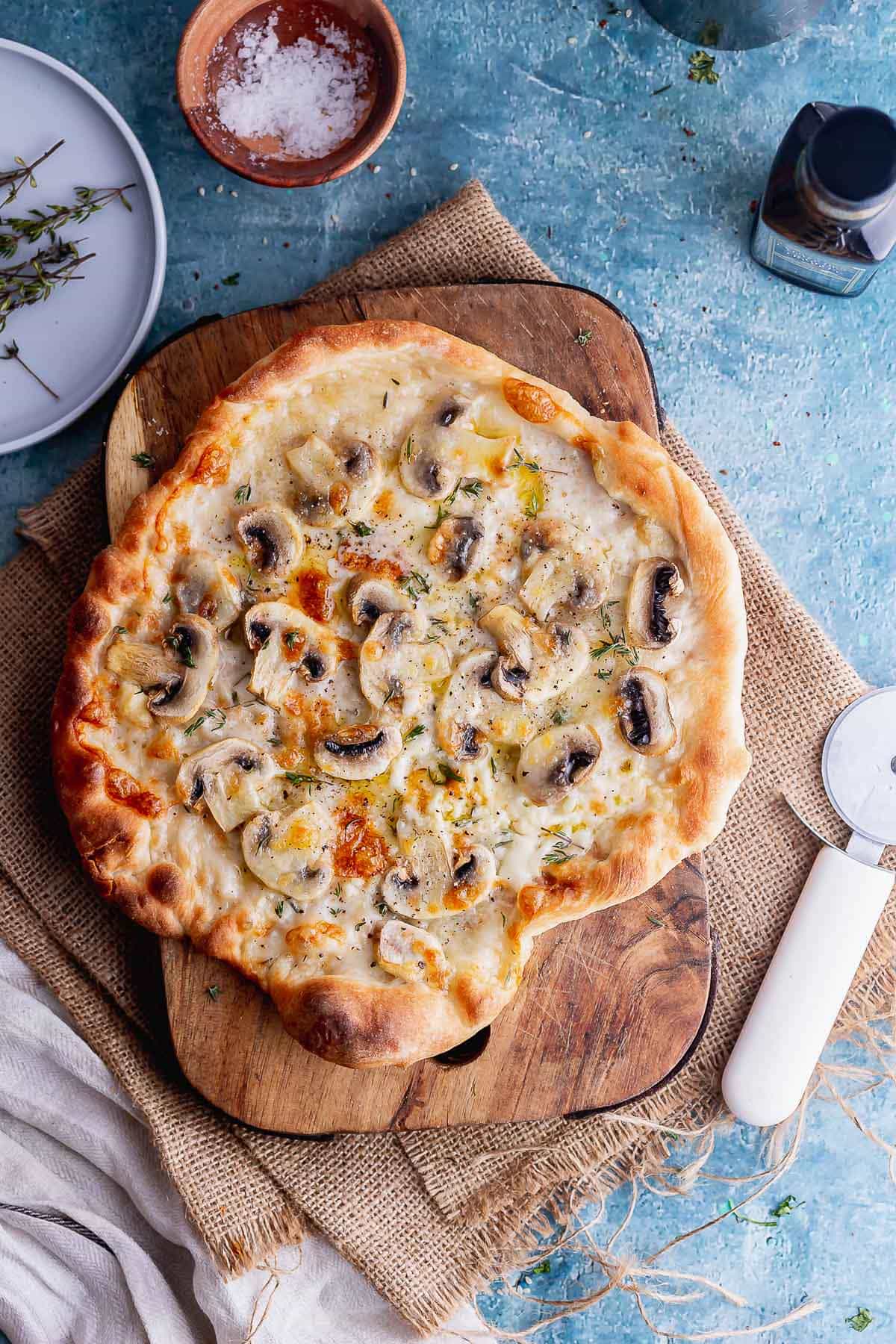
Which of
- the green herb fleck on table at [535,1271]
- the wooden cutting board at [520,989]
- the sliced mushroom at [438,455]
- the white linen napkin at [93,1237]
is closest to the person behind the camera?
the sliced mushroom at [438,455]

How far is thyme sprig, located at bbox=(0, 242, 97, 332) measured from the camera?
4.26 m

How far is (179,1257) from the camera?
170 inches

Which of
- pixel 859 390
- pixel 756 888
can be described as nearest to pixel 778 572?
pixel 859 390

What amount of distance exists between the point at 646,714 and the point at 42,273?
8.87ft

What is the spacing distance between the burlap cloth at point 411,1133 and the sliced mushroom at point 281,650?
90 cm

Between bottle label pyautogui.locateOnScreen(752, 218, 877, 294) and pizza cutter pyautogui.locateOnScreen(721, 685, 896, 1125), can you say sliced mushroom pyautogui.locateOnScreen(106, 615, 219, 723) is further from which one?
bottle label pyautogui.locateOnScreen(752, 218, 877, 294)

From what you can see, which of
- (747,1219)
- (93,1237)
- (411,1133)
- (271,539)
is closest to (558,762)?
(271,539)

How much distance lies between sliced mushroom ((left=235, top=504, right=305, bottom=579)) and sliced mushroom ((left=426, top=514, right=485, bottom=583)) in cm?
46

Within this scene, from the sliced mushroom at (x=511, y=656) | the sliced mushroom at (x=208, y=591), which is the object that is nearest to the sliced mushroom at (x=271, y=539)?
the sliced mushroom at (x=208, y=591)

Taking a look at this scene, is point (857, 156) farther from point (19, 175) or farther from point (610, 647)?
point (19, 175)

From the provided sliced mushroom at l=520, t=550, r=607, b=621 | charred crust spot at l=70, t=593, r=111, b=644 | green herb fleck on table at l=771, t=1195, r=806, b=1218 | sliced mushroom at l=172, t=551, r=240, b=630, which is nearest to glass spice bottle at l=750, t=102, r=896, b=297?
sliced mushroom at l=520, t=550, r=607, b=621

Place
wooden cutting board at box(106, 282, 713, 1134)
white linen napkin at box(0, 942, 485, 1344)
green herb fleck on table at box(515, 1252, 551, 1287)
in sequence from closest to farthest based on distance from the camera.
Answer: wooden cutting board at box(106, 282, 713, 1134) < white linen napkin at box(0, 942, 485, 1344) < green herb fleck on table at box(515, 1252, 551, 1287)

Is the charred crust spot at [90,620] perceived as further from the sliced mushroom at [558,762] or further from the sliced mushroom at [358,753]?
the sliced mushroom at [558,762]

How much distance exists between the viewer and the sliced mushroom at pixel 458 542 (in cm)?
387
